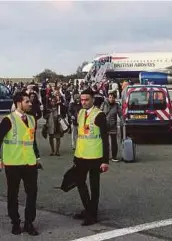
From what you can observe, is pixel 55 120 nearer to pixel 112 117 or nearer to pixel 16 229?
pixel 112 117

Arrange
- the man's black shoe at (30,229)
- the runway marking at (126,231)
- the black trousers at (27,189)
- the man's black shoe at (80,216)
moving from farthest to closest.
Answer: the man's black shoe at (80,216)
the black trousers at (27,189)
the man's black shoe at (30,229)
the runway marking at (126,231)

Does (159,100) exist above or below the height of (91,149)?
above

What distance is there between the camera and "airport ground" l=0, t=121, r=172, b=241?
6570mm

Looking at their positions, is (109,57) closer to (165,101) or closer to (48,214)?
(165,101)

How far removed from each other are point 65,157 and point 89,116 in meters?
6.43

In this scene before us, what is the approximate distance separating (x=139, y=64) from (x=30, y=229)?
201ft

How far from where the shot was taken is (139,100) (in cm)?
1641

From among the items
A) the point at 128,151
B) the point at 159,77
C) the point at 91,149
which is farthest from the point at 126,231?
the point at 159,77

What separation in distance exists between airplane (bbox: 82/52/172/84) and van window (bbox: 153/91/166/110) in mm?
42573

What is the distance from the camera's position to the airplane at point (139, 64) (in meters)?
61.4

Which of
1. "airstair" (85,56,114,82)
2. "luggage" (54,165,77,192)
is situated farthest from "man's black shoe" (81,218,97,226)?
"airstair" (85,56,114,82)

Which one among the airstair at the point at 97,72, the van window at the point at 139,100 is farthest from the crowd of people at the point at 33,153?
the airstair at the point at 97,72

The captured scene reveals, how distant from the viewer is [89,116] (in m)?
7.14

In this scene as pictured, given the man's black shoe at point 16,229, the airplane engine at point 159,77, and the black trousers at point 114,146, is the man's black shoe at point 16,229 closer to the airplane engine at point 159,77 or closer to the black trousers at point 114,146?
the black trousers at point 114,146
